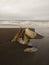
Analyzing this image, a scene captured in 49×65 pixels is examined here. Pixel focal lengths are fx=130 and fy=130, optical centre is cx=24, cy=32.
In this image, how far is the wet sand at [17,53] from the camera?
Answer: 1206 millimetres

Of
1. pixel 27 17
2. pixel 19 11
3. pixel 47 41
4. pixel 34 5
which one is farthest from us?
pixel 47 41

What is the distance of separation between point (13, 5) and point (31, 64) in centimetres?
57

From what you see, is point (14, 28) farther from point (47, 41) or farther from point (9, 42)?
point (47, 41)

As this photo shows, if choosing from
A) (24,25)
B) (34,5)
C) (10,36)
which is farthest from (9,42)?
(34,5)

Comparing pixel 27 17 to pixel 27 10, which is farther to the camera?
pixel 27 17

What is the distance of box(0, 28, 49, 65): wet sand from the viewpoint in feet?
3.96

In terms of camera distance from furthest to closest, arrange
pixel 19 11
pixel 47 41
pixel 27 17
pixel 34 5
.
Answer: pixel 47 41 < pixel 27 17 < pixel 19 11 < pixel 34 5

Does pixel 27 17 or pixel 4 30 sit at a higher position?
pixel 27 17

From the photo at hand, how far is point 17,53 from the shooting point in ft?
4.04

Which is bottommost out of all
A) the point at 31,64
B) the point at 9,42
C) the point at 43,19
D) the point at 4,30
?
the point at 31,64

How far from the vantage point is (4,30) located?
48.5 inches

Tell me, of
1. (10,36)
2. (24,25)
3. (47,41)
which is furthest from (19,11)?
(47,41)

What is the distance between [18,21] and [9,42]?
0.22 m

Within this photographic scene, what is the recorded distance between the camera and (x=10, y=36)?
4.10ft
